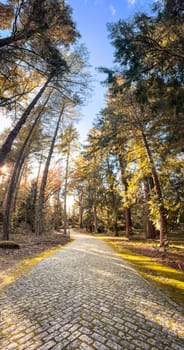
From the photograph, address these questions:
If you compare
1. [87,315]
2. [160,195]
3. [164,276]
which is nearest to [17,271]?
[87,315]

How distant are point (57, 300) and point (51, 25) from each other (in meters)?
7.38

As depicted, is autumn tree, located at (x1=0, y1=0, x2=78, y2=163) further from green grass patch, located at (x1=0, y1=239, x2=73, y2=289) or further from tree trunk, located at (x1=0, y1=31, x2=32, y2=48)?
green grass patch, located at (x1=0, y1=239, x2=73, y2=289)

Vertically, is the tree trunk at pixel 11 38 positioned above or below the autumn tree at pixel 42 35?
below

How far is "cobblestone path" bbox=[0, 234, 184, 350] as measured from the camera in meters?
2.24

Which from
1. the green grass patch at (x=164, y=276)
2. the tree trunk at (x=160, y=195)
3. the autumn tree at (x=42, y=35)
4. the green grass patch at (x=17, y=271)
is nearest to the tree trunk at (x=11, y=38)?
the autumn tree at (x=42, y=35)

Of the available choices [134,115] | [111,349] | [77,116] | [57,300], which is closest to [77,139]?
[77,116]

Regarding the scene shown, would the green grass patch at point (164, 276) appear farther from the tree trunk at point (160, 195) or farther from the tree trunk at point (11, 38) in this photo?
the tree trunk at point (11, 38)

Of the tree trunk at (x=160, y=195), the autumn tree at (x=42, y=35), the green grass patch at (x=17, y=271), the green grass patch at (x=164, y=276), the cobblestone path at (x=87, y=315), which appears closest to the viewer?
the cobblestone path at (x=87, y=315)

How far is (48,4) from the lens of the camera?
5305 mm

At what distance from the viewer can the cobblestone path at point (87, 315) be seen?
2244 millimetres

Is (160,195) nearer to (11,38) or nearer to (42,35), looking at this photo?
(42,35)

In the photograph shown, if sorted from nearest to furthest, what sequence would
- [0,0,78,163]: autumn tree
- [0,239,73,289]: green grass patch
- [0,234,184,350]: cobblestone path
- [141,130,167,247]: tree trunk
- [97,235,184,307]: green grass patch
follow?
A: [0,234,184,350]: cobblestone path
[97,235,184,307]: green grass patch
[0,239,73,289]: green grass patch
[0,0,78,163]: autumn tree
[141,130,167,247]: tree trunk

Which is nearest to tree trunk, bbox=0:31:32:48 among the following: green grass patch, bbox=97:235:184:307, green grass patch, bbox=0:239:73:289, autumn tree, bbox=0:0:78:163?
autumn tree, bbox=0:0:78:163

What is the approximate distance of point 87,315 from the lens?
2.89m
